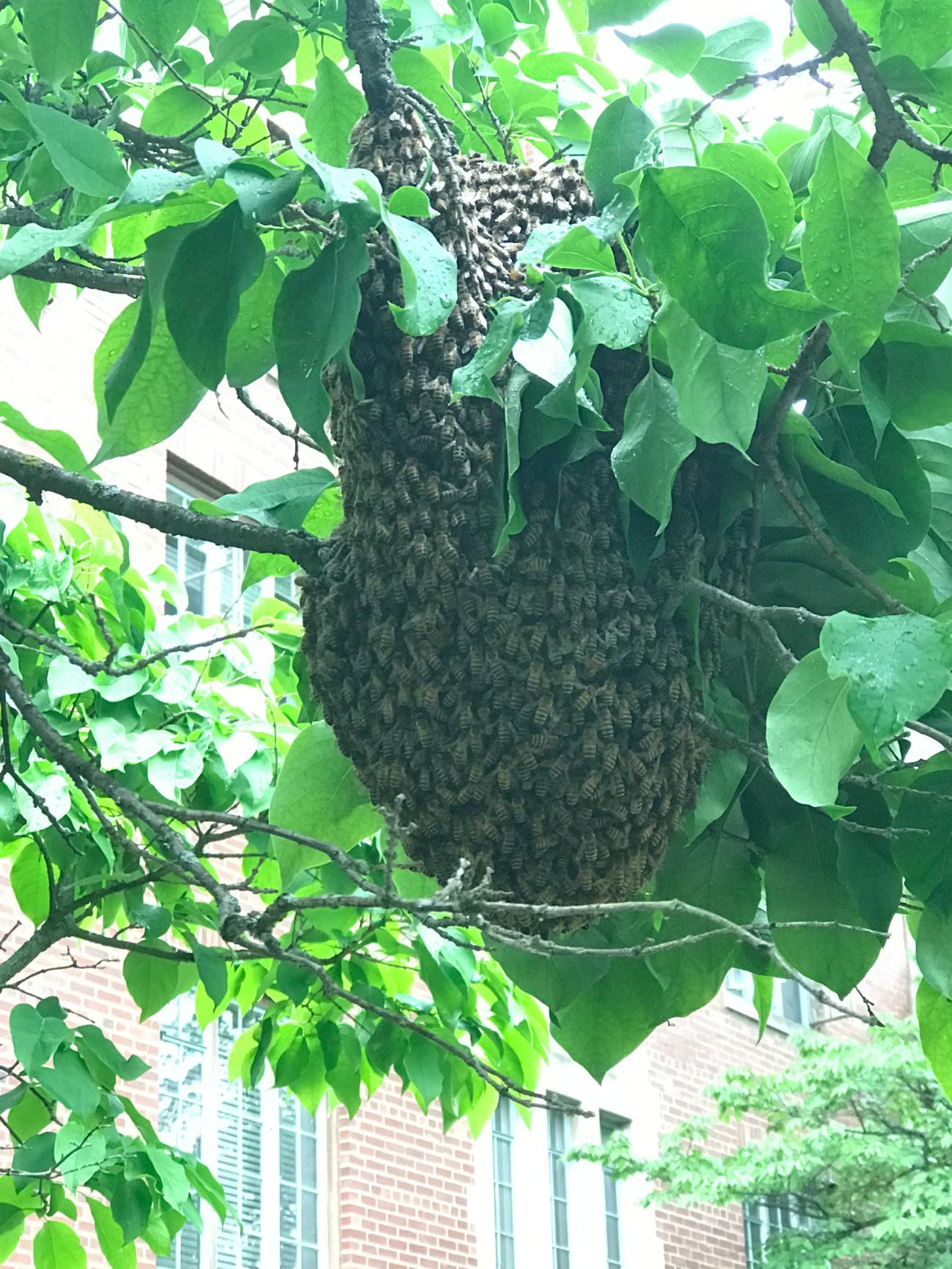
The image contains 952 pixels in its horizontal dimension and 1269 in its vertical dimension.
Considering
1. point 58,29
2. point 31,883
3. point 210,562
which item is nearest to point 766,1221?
point 210,562

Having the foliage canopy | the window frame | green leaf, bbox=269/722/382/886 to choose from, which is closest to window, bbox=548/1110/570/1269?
the window frame

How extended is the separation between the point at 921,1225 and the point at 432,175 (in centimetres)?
984

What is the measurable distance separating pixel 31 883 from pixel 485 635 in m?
2.15

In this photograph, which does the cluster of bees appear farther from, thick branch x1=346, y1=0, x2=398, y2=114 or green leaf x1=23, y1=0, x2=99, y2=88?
green leaf x1=23, y1=0, x2=99, y2=88

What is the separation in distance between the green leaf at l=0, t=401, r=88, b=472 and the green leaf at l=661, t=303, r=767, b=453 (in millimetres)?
797

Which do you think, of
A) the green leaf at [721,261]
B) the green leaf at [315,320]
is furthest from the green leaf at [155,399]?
the green leaf at [721,261]

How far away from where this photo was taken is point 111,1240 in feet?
10.2

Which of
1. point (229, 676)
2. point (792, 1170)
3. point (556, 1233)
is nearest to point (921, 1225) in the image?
point (792, 1170)

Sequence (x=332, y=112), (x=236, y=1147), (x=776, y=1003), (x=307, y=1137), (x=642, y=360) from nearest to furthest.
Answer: (x=642, y=360) < (x=332, y=112) < (x=236, y=1147) < (x=307, y=1137) < (x=776, y=1003)

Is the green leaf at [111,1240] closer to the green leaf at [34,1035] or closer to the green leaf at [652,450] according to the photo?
the green leaf at [34,1035]

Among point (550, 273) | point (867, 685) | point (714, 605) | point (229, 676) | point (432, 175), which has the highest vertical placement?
point (229, 676)

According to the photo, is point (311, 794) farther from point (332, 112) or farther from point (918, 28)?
point (918, 28)

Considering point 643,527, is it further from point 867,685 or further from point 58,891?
point 58,891

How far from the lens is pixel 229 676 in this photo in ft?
13.5
